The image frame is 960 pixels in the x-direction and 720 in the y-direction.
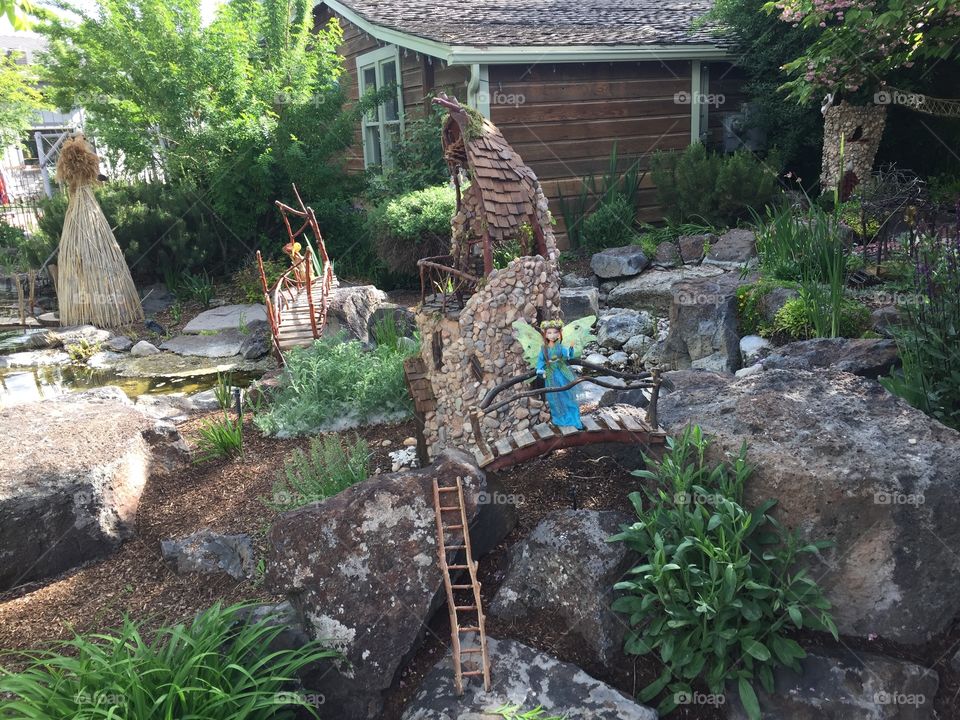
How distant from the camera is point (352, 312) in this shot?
8195 millimetres

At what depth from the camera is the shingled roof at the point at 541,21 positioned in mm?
10648

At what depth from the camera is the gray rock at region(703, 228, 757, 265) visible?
29.5 feet

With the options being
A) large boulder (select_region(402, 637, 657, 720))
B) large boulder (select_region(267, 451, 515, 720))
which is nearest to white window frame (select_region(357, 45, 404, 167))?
large boulder (select_region(267, 451, 515, 720))

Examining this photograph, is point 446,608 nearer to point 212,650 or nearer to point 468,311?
point 212,650

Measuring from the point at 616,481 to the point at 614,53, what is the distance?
319 inches

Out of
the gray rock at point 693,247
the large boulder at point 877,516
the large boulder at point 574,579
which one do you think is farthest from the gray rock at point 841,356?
the gray rock at point 693,247

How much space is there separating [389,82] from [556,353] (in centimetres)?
1027

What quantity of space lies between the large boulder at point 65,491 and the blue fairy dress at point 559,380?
266cm

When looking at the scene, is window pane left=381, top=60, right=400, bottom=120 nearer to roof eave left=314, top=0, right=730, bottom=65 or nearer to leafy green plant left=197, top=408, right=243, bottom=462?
roof eave left=314, top=0, right=730, bottom=65

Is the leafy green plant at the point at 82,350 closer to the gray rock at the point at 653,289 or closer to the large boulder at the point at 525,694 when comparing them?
the gray rock at the point at 653,289

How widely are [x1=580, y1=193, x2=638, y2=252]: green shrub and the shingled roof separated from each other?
7.40 feet

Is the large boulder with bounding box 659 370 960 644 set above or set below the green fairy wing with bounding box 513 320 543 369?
below

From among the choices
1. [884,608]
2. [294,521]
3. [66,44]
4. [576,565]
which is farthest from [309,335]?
[66,44]

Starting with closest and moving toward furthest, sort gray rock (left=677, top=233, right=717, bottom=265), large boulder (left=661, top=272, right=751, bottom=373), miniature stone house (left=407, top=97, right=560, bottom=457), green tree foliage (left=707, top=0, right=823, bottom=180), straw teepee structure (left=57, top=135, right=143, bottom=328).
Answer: miniature stone house (left=407, top=97, right=560, bottom=457) < large boulder (left=661, top=272, right=751, bottom=373) < gray rock (left=677, top=233, right=717, bottom=265) < straw teepee structure (left=57, top=135, right=143, bottom=328) < green tree foliage (left=707, top=0, right=823, bottom=180)
